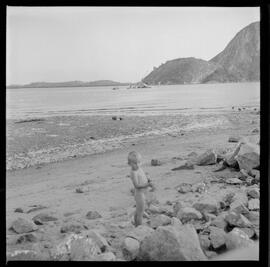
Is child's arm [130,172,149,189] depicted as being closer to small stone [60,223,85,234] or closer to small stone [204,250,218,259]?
small stone [60,223,85,234]

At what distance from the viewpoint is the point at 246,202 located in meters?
2.37

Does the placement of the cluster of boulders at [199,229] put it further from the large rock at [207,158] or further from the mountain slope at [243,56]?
the mountain slope at [243,56]

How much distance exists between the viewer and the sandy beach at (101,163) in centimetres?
235

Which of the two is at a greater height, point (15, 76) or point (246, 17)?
point (246, 17)

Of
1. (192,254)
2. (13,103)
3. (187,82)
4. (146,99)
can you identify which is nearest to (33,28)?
(13,103)

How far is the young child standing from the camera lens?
92.4 inches

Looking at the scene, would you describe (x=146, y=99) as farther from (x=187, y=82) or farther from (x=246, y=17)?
(x=246, y=17)

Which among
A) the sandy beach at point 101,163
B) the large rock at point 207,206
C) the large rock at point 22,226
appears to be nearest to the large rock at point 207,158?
the sandy beach at point 101,163

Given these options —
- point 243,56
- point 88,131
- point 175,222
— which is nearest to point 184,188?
point 175,222

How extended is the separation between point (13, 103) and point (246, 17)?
1.55 metres

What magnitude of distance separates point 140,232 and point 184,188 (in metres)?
0.40

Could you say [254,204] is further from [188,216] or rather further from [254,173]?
[188,216]

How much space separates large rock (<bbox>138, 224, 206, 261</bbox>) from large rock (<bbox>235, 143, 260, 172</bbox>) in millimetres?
554

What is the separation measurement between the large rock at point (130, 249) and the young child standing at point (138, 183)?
0.12 m
